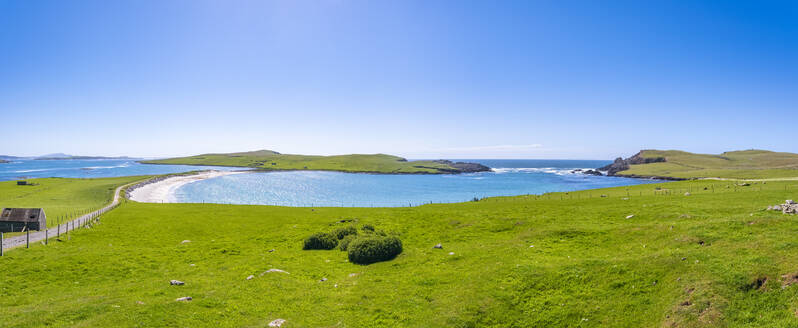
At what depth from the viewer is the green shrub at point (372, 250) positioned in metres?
27.9

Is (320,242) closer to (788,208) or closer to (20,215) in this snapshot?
(20,215)

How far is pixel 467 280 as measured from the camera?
20219 mm

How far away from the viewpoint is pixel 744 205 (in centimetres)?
3312

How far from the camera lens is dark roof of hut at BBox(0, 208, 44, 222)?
40000 millimetres

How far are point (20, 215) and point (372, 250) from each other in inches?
1866

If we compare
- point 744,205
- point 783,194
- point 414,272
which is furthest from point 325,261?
point 783,194

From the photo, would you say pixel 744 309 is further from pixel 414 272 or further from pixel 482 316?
pixel 414 272

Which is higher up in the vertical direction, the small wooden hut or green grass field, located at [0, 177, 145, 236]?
the small wooden hut

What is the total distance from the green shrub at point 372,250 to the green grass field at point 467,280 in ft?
3.45

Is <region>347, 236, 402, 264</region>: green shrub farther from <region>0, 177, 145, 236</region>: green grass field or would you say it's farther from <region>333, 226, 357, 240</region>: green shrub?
<region>0, 177, 145, 236</region>: green grass field

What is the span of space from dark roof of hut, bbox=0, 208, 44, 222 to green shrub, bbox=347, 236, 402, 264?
143 ft

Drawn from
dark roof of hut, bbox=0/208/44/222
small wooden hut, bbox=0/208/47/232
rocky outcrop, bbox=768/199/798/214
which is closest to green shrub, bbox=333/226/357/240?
rocky outcrop, bbox=768/199/798/214

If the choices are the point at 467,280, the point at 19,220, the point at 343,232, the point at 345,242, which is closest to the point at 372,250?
the point at 345,242

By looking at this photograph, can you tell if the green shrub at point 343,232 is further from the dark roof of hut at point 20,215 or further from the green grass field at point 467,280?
the dark roof of hut at point 20,215
